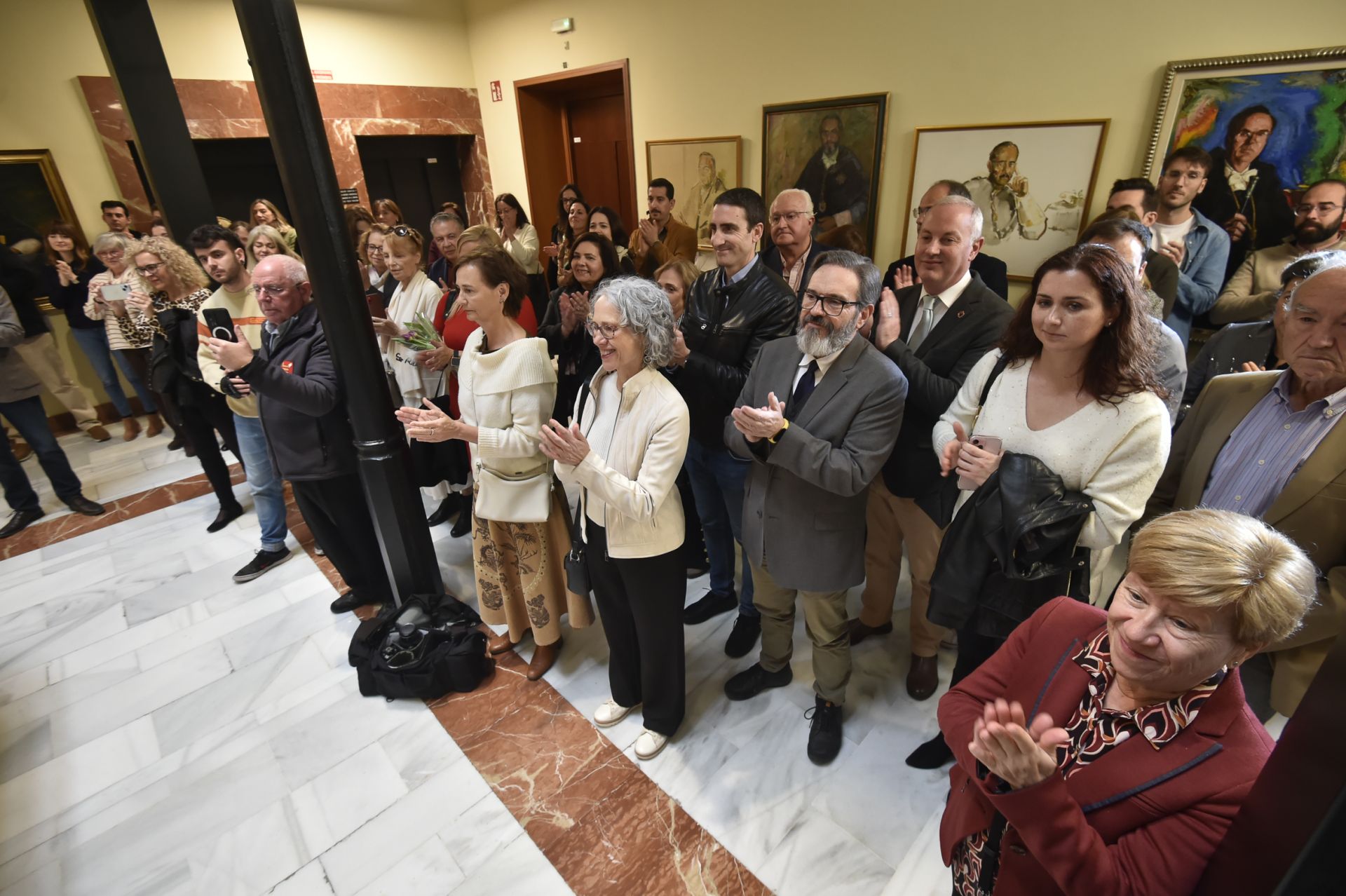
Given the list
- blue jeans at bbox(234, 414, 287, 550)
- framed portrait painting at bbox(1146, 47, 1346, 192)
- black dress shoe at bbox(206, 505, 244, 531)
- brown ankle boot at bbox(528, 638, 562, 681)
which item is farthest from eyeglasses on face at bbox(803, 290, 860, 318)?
black dress shoe at bbox(206, 505, 244, 531)

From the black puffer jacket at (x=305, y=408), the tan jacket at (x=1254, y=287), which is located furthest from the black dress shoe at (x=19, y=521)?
the tan jacket at (x=1254, y=287)

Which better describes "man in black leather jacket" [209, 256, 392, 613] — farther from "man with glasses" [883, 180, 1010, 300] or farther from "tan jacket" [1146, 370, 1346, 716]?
"tan jacket" [1146, 370, 1346, 716]

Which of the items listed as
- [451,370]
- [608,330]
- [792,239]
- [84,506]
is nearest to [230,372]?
[451,370]

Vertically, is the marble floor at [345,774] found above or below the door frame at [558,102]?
below

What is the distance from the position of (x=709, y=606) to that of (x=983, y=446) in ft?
5.93

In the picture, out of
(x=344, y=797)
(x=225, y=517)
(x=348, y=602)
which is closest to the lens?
(x=344, y=797)

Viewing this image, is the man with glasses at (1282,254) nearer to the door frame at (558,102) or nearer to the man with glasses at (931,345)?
the man with glasses at (931,345)

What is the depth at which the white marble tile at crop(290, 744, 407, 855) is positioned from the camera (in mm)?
2193

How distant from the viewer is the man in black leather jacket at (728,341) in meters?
2.52

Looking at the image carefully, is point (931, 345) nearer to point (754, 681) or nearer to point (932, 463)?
point (932, 463)

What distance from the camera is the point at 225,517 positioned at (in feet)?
13.9

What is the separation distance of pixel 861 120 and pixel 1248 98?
2.07 m

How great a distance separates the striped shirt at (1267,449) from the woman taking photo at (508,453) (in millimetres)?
2242

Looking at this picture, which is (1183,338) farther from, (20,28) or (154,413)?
(20,28)
